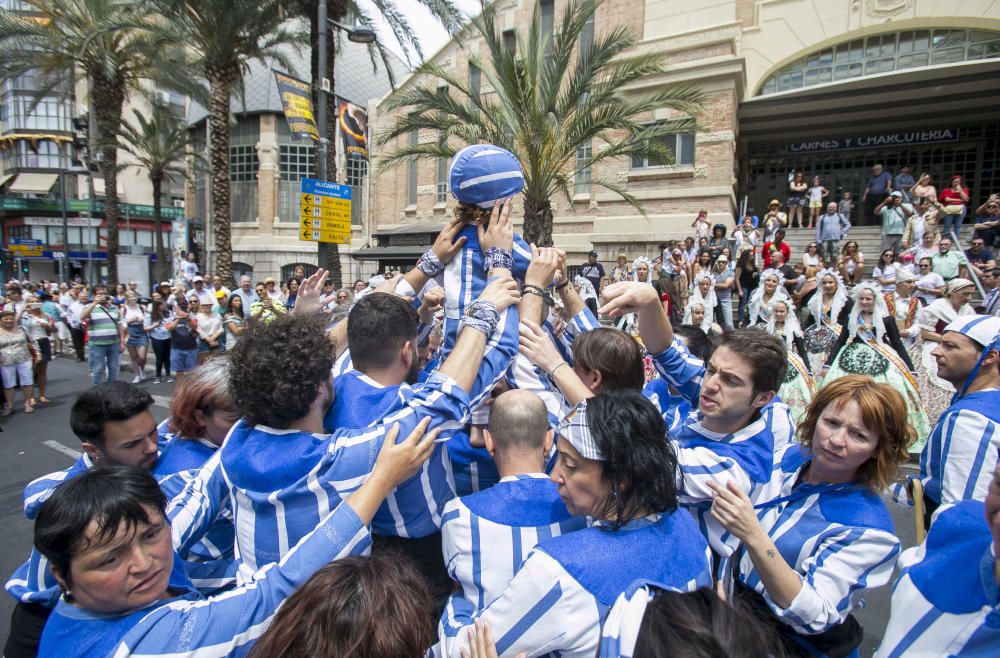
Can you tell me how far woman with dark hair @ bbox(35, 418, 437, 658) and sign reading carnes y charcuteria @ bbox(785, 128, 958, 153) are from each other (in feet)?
81.8

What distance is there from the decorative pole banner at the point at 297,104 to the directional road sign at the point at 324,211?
104 cm

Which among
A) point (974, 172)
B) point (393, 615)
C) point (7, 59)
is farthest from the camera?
point (974, 172)

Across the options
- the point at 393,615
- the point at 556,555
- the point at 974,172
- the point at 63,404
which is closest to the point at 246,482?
the point at 393,615

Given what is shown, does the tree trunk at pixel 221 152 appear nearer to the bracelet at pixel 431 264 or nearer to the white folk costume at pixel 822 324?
the white folk costume at pixel 822 324

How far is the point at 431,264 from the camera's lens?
237cm

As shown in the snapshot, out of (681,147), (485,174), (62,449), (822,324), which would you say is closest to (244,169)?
(681,147)

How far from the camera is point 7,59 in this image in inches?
608

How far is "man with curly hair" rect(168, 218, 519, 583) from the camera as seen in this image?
159 cm

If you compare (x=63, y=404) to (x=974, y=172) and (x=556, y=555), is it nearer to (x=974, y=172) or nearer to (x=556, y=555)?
(x=556, y=555)

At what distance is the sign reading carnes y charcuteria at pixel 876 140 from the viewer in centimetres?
1967

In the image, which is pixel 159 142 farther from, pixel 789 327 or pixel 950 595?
pixel 950 595

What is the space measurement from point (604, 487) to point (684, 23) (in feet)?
70.6

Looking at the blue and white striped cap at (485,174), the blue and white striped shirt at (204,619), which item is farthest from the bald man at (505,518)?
the blue and white striped cap at (485,174)

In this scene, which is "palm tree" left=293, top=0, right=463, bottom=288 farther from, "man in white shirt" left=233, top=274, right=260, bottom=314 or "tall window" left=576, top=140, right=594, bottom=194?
"tall window" left=576, top=140, right=594, bottom=194
